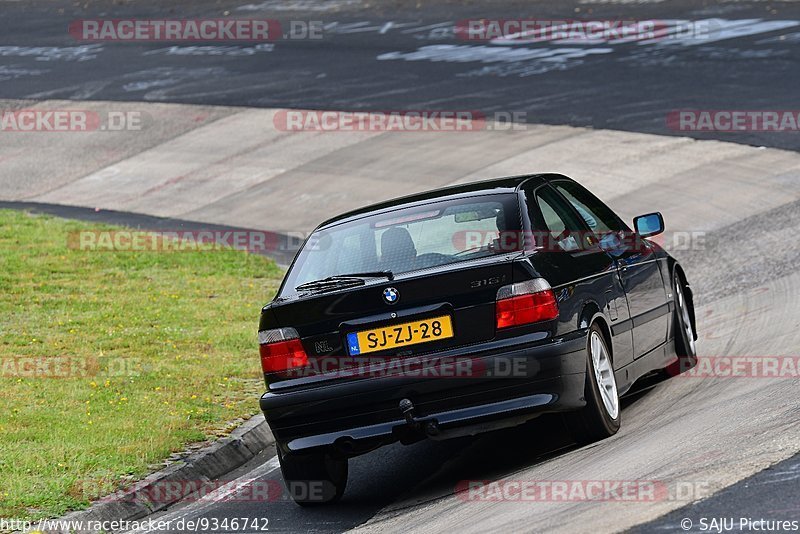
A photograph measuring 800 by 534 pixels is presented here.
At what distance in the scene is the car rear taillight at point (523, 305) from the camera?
7.25 m

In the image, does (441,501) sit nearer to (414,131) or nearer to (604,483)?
(604,483)

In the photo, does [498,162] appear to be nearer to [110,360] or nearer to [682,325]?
[110,360]

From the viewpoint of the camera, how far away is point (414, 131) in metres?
21.7

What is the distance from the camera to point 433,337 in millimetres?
7289

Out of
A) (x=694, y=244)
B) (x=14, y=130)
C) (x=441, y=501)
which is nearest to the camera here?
(x=441, y=501)

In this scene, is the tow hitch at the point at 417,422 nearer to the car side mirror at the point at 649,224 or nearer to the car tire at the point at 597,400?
the car tire at the point at 597,400

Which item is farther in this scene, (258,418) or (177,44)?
(177,44)

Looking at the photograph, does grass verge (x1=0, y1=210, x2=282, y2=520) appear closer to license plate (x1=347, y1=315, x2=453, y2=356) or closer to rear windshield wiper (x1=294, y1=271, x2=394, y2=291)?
rear windshield wiper (x1=294, y1=271, x2=394, y2=291)

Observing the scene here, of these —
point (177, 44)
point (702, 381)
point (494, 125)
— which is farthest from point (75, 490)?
point (177, 44)

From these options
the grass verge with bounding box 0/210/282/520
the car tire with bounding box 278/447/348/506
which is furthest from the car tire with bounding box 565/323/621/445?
the grass verge with bounding box 0/210/282/520

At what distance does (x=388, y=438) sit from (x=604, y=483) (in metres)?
1.20

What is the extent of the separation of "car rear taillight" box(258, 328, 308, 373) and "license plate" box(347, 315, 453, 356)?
1.35ft

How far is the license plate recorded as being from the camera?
728cm

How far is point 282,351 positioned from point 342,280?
1.65 ft
